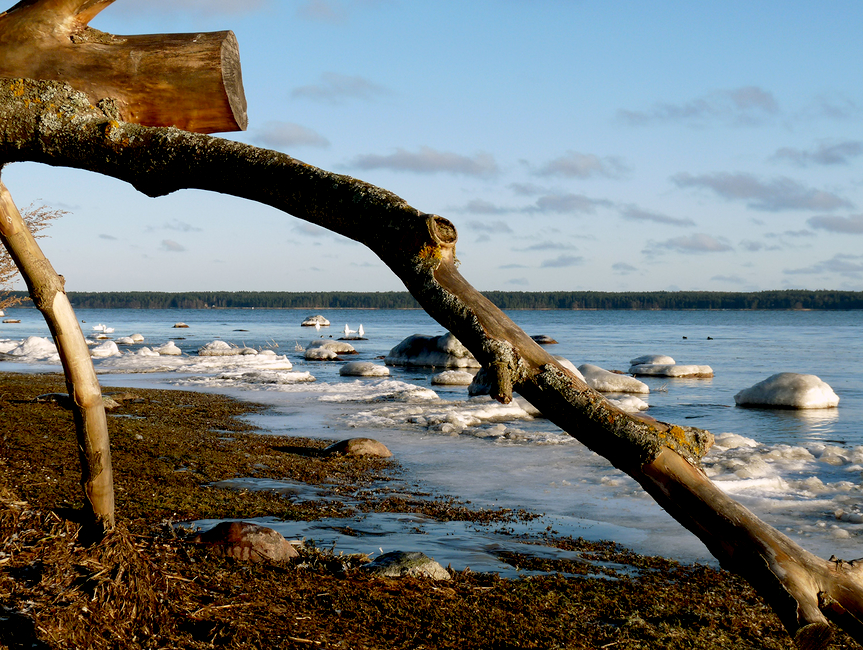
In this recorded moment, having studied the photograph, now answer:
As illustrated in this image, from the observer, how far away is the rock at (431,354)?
31469 mm

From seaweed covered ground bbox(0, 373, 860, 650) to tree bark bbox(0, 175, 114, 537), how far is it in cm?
19

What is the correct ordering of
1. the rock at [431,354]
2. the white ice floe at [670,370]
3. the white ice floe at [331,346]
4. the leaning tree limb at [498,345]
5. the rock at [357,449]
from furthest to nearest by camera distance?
the white ice floe at [331,346], the rock at [431,354], the white ice floe at [670,370], the rock at [357,449], the leaning tree limb at [498,345]

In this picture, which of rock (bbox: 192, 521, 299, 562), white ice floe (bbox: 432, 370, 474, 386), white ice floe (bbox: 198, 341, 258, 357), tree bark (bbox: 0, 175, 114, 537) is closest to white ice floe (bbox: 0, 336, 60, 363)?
white ice floe (bbox: 198, 341, 258, 357)

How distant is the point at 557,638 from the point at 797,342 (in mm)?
57255

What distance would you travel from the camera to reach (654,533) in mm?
7238

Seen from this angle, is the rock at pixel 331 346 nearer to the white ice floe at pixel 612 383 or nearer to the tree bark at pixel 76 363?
the white ice floe at pixel 612 383

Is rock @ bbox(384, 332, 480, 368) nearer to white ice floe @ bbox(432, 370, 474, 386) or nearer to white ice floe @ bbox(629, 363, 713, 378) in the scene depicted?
white ice floe @ bbox(432, 370, 474, 386)

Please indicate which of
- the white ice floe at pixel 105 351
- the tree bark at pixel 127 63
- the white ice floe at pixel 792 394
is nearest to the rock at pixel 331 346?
the white ice floe at pixel 105 351

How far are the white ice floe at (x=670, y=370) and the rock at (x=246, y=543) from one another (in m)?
26.4

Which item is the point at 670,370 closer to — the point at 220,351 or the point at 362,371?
the point at 362,371

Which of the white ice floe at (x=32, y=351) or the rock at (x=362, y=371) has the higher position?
the white ice floe at (x=32, y=351)

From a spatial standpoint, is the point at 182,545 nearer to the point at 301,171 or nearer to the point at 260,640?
the point at 260,640

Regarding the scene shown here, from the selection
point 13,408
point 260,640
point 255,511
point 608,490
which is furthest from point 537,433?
point 260,640

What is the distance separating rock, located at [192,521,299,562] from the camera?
4.78 meters
